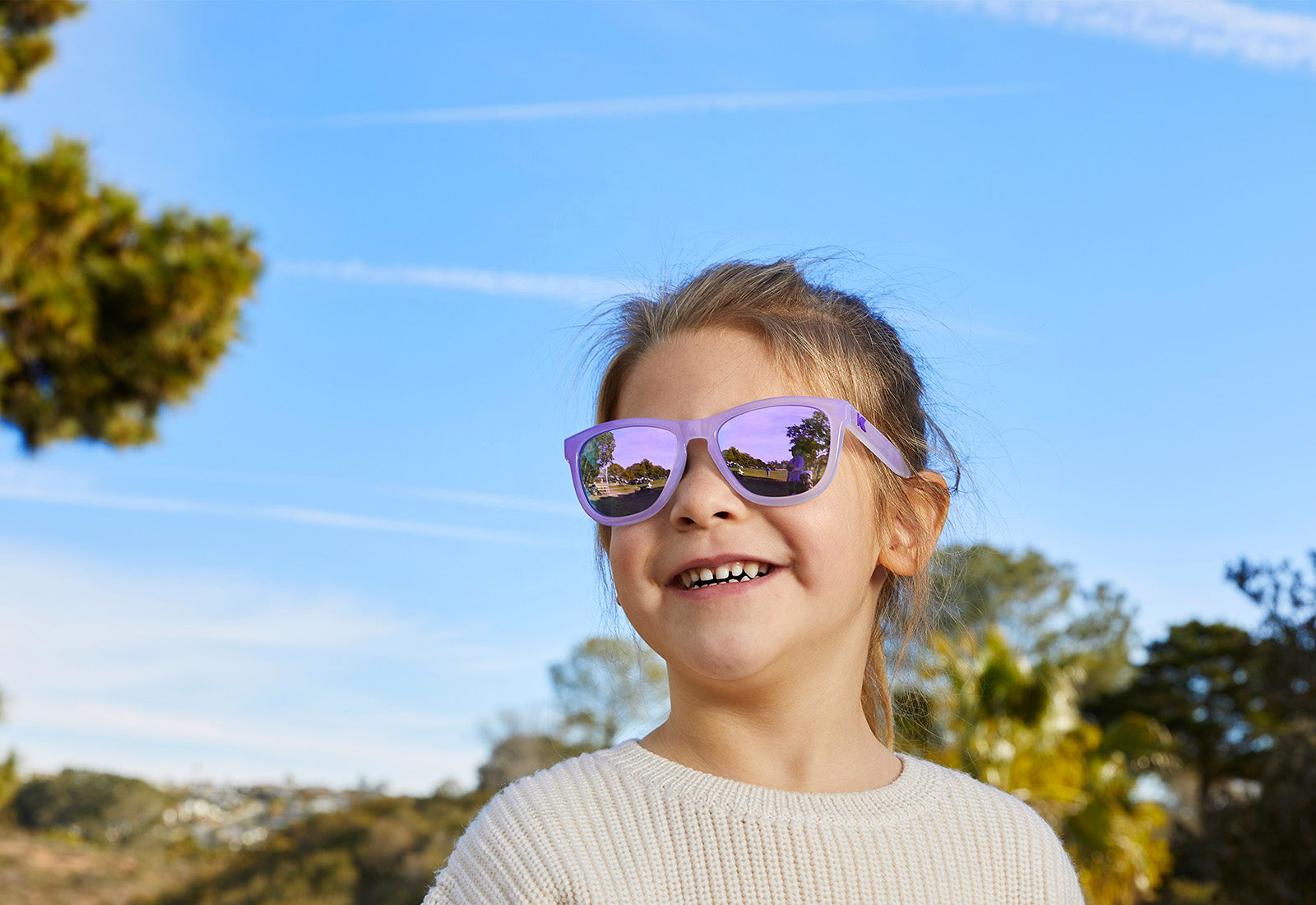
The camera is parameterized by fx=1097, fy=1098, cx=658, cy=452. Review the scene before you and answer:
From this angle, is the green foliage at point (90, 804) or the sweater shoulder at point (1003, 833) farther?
the green foliage at point (90, 804)

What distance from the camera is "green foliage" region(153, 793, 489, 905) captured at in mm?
14438

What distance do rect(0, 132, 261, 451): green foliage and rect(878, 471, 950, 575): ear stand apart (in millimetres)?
7106

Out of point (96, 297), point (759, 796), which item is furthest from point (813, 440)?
point (96, 297)

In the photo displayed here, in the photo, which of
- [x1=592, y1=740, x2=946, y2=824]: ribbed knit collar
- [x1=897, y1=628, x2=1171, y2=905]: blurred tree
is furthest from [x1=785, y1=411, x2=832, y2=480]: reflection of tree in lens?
[x1=897, y1=628, x2=1171, y2=905]: blurred tree

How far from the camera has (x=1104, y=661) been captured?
26.8 metres

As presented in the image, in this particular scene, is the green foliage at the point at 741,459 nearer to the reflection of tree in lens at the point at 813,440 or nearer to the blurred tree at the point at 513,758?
the reflection of tree in lens at the point at 813,440

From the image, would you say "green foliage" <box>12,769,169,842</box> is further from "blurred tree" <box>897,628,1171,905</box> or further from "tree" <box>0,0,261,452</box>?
"blurred tree" <box>897,628,1171,905</box>

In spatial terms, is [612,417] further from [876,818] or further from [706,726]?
[876,818]

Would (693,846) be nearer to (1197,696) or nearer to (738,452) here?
(738,452)

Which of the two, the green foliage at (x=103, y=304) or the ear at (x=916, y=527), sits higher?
the green foliage at (x=103, y=304)

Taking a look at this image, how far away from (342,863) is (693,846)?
50.2 feet

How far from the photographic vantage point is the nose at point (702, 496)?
1.51m

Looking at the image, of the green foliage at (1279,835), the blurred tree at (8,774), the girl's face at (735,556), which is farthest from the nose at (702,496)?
the blurred tree at (8,774)

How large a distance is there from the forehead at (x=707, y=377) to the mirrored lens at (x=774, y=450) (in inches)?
1.9
